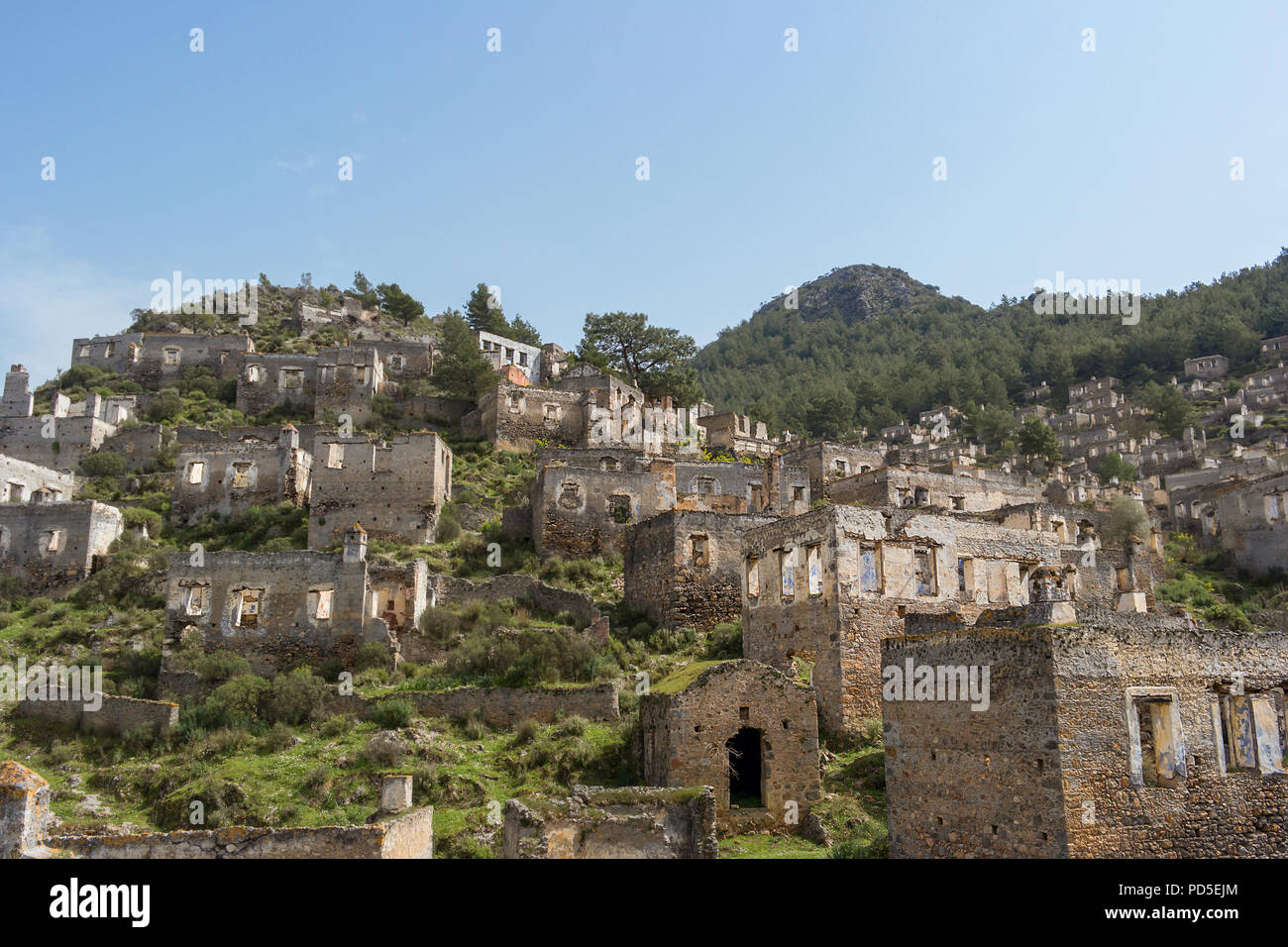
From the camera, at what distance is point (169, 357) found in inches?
2665

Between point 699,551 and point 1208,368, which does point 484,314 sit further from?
point 1208,368

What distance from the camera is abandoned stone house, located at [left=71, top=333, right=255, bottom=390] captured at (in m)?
67.0

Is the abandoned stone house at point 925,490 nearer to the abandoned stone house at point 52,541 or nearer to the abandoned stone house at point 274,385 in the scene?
the abandoned stone house at point 52,541

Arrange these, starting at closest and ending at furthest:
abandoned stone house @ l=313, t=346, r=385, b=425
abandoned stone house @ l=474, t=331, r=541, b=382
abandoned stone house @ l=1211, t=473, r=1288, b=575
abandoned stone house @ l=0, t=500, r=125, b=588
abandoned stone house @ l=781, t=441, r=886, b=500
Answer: abandoned stone house @ l=0, t=500, r=125, b=588 < abandoned stone house @ l=1211, t=473, r=1288, b=575 < abandoned stone house @ l=781, t=441, r=886, b=500 < abandoned stone house @ l=313, t=346, r=385, b=425 < abandoned stone house @ l=474, t=331, r=541, b=382

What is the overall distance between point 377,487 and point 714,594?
16422mm

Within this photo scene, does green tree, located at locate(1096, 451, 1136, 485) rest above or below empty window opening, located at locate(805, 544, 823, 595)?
above

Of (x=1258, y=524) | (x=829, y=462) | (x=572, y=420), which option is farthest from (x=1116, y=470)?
(x=572, y=420)

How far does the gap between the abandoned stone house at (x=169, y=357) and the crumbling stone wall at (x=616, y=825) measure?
183 feet

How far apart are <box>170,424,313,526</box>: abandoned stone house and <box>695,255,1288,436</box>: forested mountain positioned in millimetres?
43316

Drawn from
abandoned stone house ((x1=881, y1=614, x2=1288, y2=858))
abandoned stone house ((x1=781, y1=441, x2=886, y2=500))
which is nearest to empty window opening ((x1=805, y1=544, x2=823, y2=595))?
abandoned stone house ((x1=881, y1=614, x2=1288, y2=858))

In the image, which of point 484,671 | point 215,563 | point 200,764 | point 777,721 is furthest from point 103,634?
point 777,721

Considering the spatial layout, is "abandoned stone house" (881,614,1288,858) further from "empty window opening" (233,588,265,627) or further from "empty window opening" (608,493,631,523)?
"empty window opening" (608,493,631,523)

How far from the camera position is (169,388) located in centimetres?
6425

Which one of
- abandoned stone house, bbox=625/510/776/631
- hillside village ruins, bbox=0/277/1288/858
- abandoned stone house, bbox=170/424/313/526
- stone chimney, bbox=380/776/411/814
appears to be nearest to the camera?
hillside village ruins, bbox=0/277/1288/858
